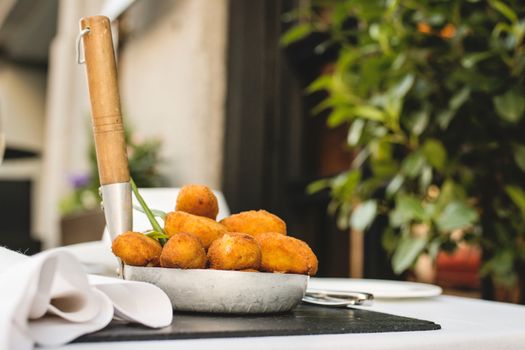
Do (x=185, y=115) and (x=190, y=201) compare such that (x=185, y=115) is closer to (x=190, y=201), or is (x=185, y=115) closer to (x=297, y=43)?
(x=297, y=43)

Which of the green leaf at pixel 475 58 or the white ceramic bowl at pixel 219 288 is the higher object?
the green leaf at pixel 475 58

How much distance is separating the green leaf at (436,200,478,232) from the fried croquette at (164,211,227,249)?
95 centimetres

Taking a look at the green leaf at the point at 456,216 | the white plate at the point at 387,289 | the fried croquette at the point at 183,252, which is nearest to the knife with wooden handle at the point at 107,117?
the fried croquette at the point at 183,252

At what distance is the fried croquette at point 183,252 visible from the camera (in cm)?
62

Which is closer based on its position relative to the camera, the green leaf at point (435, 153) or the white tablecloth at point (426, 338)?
the white tablecloth at point (426, 338)

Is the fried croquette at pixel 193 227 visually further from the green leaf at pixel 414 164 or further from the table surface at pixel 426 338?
the green leaf at pixel 414 164

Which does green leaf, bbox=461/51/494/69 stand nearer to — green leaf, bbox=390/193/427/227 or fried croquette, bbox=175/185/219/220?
green leaf, bbox=390/193/427/227

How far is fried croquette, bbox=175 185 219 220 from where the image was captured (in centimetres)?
71

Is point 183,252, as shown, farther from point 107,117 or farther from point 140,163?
point 140,163

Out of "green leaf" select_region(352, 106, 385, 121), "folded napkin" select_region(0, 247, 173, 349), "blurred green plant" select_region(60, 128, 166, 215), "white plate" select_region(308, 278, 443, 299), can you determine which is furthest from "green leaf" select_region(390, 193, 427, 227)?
"blurred green plant" select_region(60, 128, 166, 215)

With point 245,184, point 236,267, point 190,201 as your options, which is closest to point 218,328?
point 236,267

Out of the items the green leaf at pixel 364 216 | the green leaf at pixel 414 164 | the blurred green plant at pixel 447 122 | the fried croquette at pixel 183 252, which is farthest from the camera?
the green leaf at pixel 364 216

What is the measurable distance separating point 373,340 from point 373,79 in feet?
4.45

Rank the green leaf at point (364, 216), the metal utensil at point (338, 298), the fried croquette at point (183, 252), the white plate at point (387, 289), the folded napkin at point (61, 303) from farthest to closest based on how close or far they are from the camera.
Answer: the green leaf at point (364, 216), the white plate at point (387, 289), the metal utensil at point (338, 298), the fried croquette at point (183, 252), the folded napkin at point (61, 303)
